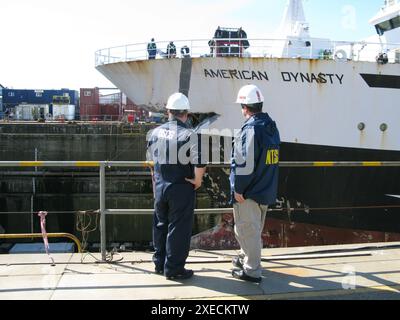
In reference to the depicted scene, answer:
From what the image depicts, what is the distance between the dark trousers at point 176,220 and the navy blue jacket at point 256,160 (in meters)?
0.43

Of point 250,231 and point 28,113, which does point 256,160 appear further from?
point 28,113

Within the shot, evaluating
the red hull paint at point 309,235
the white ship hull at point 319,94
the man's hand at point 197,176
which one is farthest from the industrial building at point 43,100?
the man's hand at point 197,176

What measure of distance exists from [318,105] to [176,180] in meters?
6.97

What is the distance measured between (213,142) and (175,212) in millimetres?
6910

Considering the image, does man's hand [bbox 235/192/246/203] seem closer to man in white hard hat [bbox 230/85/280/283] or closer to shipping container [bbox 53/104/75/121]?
man in white hard hat [bbox 230/85/280/283]

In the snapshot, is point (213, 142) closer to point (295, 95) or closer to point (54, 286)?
point (295, 95)

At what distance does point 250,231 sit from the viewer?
370 centimetres

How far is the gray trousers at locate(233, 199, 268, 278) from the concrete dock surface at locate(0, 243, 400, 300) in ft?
0.56

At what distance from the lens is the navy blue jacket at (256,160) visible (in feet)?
11.8

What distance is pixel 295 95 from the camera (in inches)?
390

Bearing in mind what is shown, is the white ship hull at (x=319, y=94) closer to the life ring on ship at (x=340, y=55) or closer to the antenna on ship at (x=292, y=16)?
the life ring on ship at (x=340, y=55)

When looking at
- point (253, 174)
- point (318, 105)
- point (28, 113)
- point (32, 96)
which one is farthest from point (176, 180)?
point (32, 96)

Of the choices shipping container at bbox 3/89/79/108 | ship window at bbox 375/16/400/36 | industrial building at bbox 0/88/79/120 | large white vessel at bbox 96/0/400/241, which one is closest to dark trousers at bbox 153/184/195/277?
large white vessel at bbox 96/0/400/241

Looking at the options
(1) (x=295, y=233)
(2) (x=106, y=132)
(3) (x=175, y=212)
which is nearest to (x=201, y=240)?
(1) (x=295, y=233)
